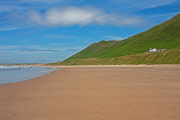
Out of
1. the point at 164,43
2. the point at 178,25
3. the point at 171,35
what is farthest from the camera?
the point at 178,25

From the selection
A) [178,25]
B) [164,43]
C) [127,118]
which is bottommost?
[127,118]

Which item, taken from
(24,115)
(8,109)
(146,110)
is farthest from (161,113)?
(8,109)

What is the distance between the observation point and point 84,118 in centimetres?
578

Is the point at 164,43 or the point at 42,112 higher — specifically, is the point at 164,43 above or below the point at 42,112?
above

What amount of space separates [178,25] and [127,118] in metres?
158

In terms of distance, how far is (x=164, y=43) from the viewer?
128500 millimetres

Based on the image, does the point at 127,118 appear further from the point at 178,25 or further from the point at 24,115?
the point at 178,25

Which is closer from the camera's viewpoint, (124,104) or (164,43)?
(124,104)

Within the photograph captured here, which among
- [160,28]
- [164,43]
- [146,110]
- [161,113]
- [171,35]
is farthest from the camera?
[160,28]

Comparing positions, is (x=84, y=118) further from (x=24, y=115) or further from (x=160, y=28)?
(x=160, y=28)

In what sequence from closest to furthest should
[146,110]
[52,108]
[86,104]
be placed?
1. [146,110]
2. [52,108]
3. [86,104]

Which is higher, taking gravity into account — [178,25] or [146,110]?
[178,25]

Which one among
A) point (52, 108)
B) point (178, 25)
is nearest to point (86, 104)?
point (52, 108)

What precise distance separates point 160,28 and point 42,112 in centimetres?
16488
